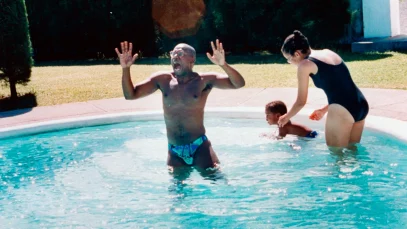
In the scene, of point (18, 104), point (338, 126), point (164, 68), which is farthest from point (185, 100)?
point (164, 68)

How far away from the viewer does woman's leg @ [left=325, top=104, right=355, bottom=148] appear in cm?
509

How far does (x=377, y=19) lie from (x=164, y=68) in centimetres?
858

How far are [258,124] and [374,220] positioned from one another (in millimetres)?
3385

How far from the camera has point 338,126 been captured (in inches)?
204

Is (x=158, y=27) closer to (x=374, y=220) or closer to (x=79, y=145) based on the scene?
(x=79, y=145)

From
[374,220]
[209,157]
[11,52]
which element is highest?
[11,52]

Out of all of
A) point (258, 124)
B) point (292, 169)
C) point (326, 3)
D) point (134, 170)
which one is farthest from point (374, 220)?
point (326, 3)

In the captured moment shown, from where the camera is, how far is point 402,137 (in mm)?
5703

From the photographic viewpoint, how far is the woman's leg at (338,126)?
5.09 metres

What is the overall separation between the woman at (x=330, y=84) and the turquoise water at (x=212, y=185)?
0.45 meters

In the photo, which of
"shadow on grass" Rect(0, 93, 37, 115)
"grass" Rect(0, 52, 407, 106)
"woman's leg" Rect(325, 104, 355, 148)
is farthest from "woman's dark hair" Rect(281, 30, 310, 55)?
"shadow on grass" Rect(0, 93, 37, 115)

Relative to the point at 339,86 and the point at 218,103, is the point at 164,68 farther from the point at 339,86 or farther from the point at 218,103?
the point at 339,86

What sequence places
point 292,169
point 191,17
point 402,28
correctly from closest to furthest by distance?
1. point 292,169
2. point 191,17
3. point 402,28

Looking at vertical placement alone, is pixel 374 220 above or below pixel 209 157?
below
